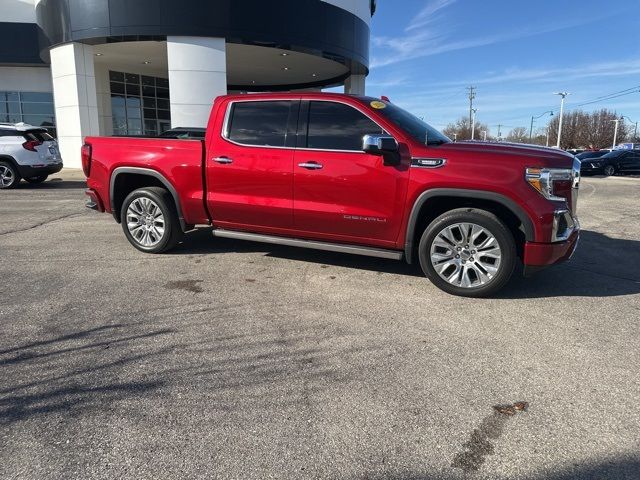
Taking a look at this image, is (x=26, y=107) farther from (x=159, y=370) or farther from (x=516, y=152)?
(x=516, y=152)

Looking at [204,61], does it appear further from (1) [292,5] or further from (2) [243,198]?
(2) [243,198]

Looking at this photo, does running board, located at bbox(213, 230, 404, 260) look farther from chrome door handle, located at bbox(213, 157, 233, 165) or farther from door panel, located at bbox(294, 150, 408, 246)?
chrome door handle, located at bbox(213, 157, 233, 165)

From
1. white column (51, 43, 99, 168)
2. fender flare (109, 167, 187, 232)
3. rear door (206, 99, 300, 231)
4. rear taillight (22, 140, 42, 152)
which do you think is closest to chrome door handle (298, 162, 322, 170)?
rear door (206, 99, 300, 231)

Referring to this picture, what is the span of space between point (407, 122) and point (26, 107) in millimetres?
25675

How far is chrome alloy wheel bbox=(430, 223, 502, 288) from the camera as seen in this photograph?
465 cm

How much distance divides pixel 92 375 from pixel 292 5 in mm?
17921

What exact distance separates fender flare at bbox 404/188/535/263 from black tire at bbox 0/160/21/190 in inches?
500

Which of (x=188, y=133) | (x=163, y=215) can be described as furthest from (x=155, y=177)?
(x=188, y=133)

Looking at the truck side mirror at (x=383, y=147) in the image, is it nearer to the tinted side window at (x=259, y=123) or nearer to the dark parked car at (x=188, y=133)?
the tinted side window at (x=259, y=123)

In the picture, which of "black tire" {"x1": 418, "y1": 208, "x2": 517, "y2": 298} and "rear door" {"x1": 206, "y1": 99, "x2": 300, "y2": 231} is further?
"rear door" {"x1": 206, "y1": 99, "x2": 300, "y2": 231}

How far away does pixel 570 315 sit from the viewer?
4.37 metres

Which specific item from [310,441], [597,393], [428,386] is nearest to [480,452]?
[428,386]

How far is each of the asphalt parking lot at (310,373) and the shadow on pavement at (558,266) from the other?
0.14 ft

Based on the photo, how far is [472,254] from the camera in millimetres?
4711
